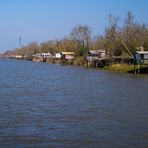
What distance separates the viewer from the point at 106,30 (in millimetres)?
98562

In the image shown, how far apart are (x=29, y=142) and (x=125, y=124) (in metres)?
5.54

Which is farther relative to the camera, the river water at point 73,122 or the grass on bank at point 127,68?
the grass on bank at point 127,68

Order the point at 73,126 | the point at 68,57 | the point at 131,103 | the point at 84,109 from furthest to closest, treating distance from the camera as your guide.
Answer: the point at 68,57
the point at 131,103
the point at 84,109
the point at 73,126

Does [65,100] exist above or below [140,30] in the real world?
below

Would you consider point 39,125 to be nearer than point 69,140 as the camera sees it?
No

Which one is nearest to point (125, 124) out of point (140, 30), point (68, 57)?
point (140, 30)

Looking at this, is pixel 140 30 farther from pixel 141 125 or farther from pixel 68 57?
pixel 141 125

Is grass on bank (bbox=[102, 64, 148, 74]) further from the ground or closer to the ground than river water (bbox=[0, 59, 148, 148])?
closer to the ground

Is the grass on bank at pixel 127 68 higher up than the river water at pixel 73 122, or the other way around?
the river water at pixel 73 122

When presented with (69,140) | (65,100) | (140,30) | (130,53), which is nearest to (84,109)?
(65,100)

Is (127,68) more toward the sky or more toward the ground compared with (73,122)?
more toward the ground

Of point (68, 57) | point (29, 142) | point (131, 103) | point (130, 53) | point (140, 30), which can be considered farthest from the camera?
point (68, 57)

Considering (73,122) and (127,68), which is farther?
(127,68)

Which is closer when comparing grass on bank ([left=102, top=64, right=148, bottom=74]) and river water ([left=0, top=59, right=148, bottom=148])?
river water ([left=0, top=59, right=148, bottom=148])
